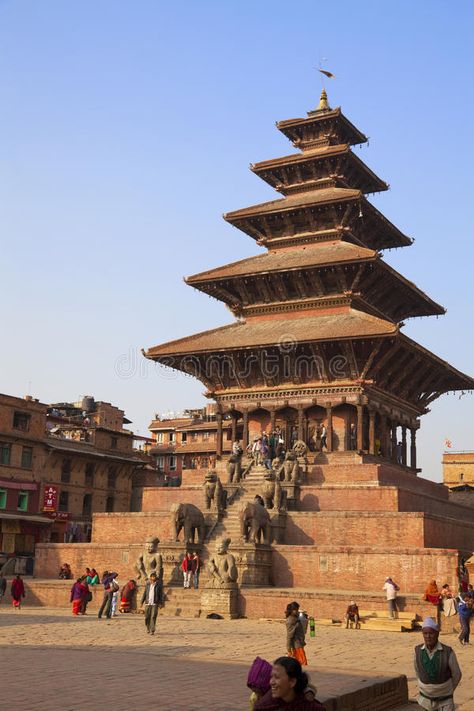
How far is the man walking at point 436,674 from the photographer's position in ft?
25.9

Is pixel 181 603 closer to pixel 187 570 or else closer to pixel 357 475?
pixel 187 570

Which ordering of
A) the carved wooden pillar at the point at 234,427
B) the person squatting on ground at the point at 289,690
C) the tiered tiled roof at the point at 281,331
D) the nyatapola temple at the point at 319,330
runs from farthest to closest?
the carved wooden pillar at the point at 234,427 → the nyatapola temple at the point at 319,330 → the tiered tiled roof at the point at 281,331 → the person squatting on ground at the point at 289,690

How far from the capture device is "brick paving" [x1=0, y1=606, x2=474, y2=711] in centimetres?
988

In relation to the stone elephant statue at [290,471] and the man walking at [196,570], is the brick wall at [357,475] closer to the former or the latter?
the stone elephant statue at [290,471]

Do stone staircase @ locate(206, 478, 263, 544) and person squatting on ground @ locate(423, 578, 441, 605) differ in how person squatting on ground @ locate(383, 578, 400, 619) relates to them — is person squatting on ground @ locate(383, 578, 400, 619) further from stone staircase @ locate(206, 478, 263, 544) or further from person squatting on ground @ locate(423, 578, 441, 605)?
stone staircase @ locate(206, 478, 263, 544)

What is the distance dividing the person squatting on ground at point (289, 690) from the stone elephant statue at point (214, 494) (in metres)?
25.7

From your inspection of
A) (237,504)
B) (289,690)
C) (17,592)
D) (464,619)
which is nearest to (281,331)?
(237,504)

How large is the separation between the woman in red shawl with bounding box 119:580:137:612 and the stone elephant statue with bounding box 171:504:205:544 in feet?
10.6

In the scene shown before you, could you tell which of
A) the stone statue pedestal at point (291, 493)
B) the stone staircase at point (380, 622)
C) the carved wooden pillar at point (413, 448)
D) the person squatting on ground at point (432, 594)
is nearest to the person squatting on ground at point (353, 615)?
the stone staircase at point (380, 622)

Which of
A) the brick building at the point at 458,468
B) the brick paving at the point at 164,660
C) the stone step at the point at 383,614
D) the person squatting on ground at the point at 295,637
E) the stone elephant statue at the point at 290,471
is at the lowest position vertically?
the brick paving at the point at 164,660

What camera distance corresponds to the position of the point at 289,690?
5.64 m

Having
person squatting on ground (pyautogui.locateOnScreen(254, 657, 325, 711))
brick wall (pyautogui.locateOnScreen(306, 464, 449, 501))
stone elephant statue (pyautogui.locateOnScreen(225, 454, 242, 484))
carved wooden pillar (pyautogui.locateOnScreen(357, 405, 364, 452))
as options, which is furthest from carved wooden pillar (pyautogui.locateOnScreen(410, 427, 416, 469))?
person squatting on ground (pyautogui.locateOnScreen(254, 657, 325, 711))

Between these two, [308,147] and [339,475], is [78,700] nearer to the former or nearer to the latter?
[339,475]

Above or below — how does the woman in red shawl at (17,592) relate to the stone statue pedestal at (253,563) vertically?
below
